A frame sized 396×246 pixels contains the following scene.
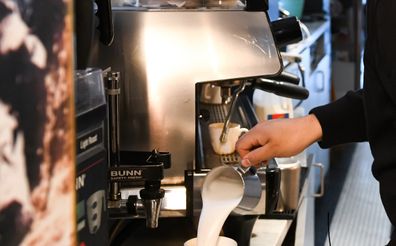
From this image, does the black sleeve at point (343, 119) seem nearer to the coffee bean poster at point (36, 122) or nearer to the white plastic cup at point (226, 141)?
the white plastic cup at point (226, 141)

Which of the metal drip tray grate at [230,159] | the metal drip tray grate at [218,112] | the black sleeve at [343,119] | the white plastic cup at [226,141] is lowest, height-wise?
the metal drip tray grate at [230,159]

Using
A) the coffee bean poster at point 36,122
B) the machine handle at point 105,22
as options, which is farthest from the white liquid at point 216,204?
the coffee bean poster at point 36,122

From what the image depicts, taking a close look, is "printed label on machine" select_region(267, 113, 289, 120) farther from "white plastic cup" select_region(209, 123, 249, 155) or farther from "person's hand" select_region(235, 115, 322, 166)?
"person's hand" select_region(235, 115, 322, 166)

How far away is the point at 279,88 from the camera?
1.34 metres

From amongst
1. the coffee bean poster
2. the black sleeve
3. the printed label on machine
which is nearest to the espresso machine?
the black sleeve

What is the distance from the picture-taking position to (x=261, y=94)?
1.67m

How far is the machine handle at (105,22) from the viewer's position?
1024mm

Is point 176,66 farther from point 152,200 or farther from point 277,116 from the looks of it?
point 277,116

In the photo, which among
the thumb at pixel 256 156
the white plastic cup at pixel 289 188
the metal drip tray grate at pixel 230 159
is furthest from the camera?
the white plastic cup at pixel 289 188

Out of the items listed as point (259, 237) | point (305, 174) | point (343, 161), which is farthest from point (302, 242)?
point (343, 161)

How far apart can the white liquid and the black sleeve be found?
195mm

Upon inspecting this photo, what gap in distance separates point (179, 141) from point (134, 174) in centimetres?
19

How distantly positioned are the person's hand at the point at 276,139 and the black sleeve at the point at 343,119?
17 millimetres

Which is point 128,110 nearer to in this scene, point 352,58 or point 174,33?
point 174,33
